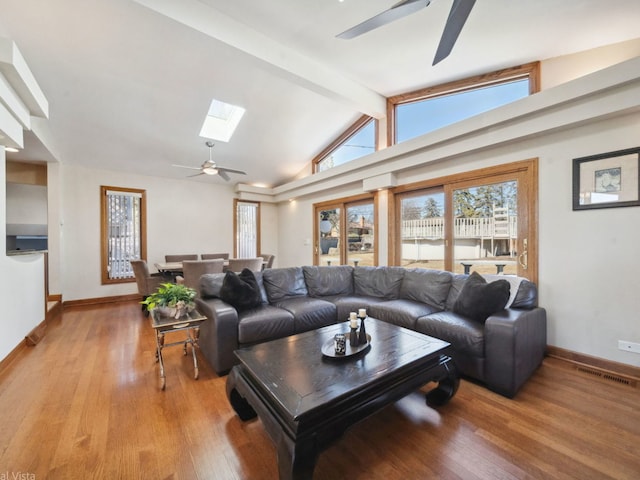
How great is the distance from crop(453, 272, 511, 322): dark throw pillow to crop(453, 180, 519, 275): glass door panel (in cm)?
99

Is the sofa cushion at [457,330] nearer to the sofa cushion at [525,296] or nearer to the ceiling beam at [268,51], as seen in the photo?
the sofa cushion at [525,296]

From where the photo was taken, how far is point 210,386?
228 cm

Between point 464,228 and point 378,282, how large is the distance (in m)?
1.41

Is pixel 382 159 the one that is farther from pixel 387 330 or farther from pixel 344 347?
pixel 344 347

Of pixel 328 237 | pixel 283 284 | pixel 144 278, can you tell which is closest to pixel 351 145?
pixel 328 237

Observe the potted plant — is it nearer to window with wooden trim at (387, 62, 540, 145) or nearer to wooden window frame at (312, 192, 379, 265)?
wooden window frame at (312, 192, 379, 265)

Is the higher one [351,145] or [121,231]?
[351,145]

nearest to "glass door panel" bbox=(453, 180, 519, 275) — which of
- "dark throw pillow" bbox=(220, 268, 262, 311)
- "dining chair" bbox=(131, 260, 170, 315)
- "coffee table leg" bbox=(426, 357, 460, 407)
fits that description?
"coffee table leg" bbox=(426, 357, 460, 407)

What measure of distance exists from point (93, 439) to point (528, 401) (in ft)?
10.1

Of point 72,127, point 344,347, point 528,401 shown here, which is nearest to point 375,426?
point 344,347

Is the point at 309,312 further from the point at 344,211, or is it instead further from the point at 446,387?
the point at 344,211

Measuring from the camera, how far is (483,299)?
238 centimetres

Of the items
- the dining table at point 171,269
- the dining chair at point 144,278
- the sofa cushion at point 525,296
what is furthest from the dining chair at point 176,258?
the sofa cushion at point 525,296

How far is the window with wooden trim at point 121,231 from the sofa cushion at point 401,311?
5.30 meters
